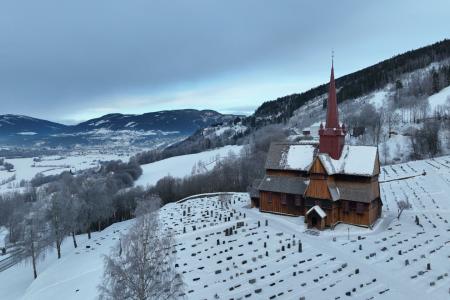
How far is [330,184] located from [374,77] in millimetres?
115270

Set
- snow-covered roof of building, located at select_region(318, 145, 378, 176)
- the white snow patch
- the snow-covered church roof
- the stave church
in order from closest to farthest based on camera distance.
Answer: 1. the stave church
2. snow-covered roof of building, located at select_region(318, 145, 378, 176)
3. the snow-covered church roof
4. the white snow patch

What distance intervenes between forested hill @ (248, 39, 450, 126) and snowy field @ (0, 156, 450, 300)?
93545mm

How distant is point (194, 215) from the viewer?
127 ft

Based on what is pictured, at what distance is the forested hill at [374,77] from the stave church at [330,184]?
294 ft

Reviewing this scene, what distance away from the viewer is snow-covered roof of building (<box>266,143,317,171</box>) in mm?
35069

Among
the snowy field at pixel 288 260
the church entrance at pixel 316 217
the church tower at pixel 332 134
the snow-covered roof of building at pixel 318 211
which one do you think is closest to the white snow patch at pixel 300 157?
the church tower at pixel 332 134

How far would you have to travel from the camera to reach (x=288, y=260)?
24047 millimetres

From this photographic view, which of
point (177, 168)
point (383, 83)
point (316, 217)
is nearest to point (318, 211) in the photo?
point (316, 217)

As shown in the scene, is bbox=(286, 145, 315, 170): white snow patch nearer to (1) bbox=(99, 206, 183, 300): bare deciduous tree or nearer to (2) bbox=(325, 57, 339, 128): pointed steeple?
(2) bbox=(325, 57, 339, 128): pointed steeple

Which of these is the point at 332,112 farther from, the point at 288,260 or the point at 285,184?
the point at 288,260

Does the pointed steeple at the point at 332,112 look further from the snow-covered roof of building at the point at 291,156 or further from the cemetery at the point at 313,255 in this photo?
the cemetery at the point at 313,255

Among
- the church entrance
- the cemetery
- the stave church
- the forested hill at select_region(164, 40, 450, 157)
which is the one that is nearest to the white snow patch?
the stave church

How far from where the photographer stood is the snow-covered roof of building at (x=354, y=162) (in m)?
30.8

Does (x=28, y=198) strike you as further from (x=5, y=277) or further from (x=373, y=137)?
(x=373, y=137)
